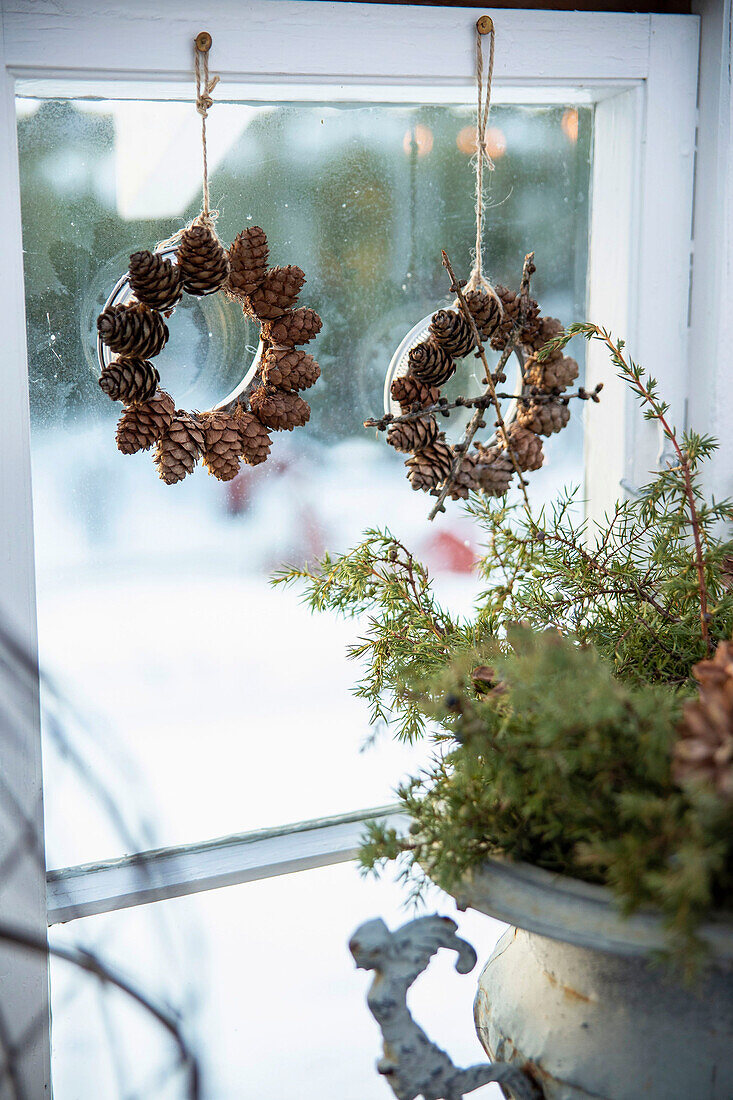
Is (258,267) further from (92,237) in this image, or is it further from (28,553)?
(28,553)

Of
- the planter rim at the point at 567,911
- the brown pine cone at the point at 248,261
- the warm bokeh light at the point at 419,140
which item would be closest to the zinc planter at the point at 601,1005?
the planter rim at the point at 567,911

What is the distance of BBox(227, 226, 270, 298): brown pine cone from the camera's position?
80 centimetres

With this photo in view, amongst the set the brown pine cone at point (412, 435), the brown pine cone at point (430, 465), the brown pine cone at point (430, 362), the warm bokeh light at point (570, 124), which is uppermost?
the warm bokeh light at point (570, 124)

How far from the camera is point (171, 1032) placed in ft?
3.28

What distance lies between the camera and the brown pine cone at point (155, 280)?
2.45 ft

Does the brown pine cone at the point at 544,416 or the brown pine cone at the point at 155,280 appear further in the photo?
the brown pine cone at the point at 544,416

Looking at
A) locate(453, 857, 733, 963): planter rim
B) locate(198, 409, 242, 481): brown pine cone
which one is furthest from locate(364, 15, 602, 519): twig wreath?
locate(453, 857, 733, 963): planter rim

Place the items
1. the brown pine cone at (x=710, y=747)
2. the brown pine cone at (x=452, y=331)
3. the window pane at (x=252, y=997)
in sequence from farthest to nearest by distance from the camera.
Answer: the window pane at (x=252, y=997)
the brown pine cone at (x=452, y=331)
the brown pine cone at (x=710, y=747)

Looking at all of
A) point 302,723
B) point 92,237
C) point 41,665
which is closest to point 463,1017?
point 302,723

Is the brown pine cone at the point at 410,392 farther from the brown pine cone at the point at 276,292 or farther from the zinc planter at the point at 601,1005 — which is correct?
the zinc planter at the point at 601,1005

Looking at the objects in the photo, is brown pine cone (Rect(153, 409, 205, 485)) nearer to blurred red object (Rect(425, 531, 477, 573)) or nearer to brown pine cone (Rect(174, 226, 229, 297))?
brown pine cone (Rect(174, 226, 229, 297))

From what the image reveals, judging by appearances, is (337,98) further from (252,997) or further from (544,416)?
(252,997)

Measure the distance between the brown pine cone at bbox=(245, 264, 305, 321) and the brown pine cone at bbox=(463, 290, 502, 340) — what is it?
0.17 m

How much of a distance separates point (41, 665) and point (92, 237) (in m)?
0.42
